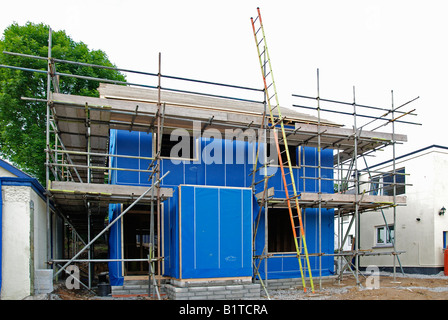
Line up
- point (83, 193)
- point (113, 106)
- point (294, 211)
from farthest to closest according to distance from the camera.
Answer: point (294, 211), point (113, 106), point (83, 193)

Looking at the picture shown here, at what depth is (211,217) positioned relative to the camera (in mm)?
11305

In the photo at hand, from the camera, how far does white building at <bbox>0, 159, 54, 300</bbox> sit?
9.21 metres

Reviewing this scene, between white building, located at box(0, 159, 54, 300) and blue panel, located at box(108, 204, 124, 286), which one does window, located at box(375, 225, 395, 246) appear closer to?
blue panel, located at box(108, 204, 124, 286)

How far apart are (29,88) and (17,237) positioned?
43.6 feet

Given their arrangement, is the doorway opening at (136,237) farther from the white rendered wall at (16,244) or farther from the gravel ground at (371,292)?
the gravel ground at (371,292)

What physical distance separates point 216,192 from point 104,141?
14.0 ft

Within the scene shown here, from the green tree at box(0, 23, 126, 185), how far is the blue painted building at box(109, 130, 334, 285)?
8824 mm

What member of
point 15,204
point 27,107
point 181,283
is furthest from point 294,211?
point 27,107

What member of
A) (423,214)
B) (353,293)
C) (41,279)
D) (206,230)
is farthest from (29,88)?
(423,214)

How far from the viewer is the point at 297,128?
13203 millimetres

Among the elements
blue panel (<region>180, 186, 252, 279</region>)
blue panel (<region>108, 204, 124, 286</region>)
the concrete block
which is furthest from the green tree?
blue panel (<region>180, 186, 252, 279</region>)

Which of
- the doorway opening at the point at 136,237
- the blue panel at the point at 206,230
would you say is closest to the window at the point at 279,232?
the blue panel at the point at 206,230

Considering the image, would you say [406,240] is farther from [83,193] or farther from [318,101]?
[83,193]

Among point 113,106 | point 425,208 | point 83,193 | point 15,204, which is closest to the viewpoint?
point 15,204
